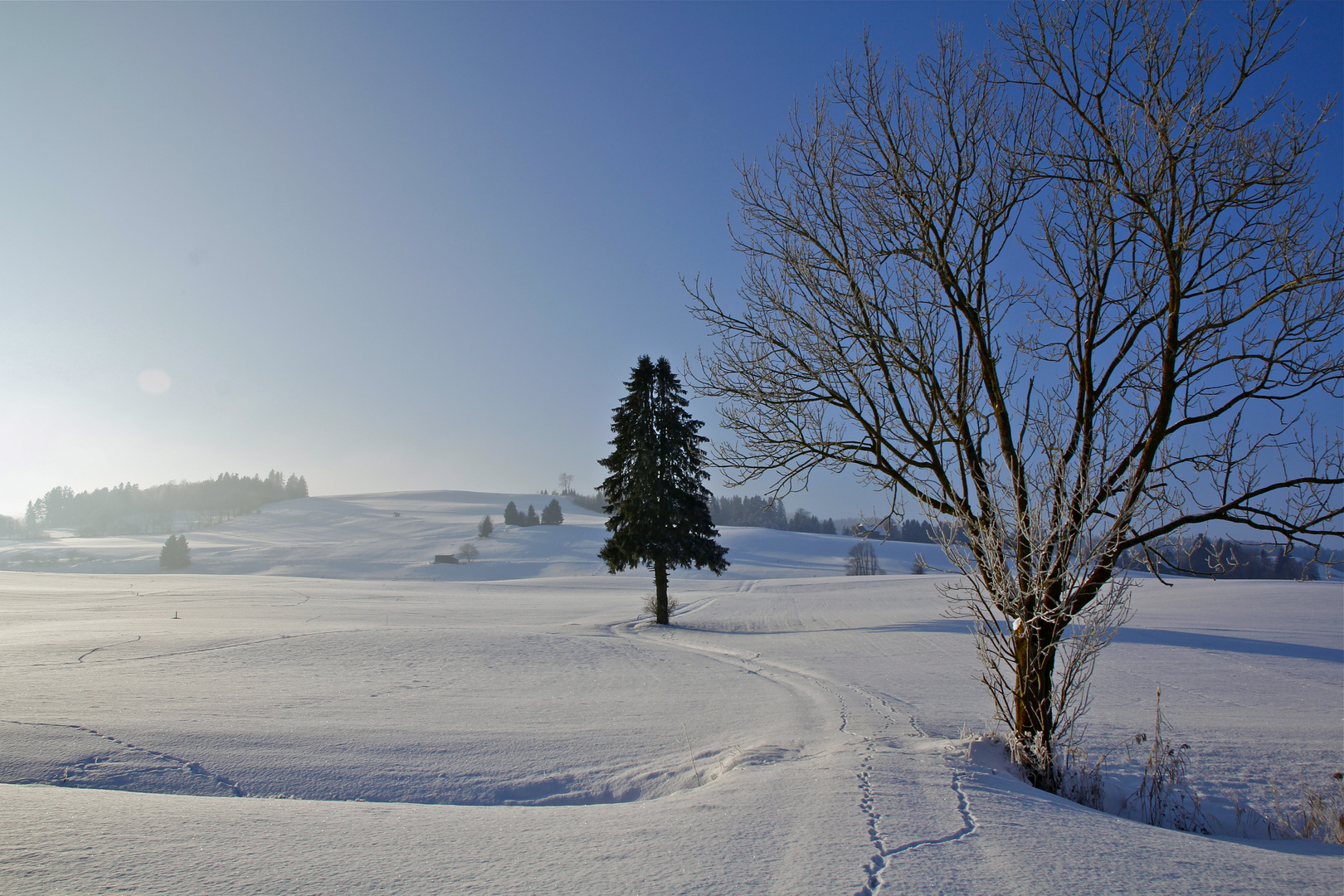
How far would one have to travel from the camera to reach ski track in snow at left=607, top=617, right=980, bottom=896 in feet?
10.5

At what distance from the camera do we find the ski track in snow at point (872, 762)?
10.5 feet

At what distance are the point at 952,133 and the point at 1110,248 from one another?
1.89 metres

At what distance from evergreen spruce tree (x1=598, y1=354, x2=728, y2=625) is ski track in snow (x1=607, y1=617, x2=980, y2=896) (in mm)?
6413

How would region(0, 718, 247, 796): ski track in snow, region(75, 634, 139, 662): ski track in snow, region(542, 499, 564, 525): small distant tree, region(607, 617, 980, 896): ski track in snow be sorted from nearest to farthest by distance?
region(607, 617, 980, 896): ski track in snow
region(0, 718, 247, 796): ski track in snow
region(75, 634, 139, 662): ski track in snow
region(542, 499, 564, 525): small distant tree

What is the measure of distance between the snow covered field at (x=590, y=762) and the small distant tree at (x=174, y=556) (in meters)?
50.5

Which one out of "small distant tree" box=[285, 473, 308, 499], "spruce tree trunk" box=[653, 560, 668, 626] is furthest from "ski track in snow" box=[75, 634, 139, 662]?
"small distant tree" box=[285, 473, 308, 499]

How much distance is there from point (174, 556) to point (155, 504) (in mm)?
83692

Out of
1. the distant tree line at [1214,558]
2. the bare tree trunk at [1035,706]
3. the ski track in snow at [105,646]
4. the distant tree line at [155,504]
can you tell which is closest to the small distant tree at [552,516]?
the distant tree line at [155,504]

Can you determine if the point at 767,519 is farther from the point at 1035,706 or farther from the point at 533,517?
the point at 1035,706

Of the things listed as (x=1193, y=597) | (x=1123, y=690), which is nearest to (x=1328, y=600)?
(x=1193, y=597)

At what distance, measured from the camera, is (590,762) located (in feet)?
21.1

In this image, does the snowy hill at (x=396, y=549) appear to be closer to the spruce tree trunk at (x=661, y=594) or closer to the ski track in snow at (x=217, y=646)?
the spruce tree trunk at (x=661, y=594)

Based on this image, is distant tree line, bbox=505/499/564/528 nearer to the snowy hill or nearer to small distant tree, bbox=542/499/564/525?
small distant tree, bbox=542/499/564/525

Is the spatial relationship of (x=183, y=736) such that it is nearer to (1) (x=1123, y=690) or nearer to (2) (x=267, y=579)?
(1) (x=1123, y=690)
